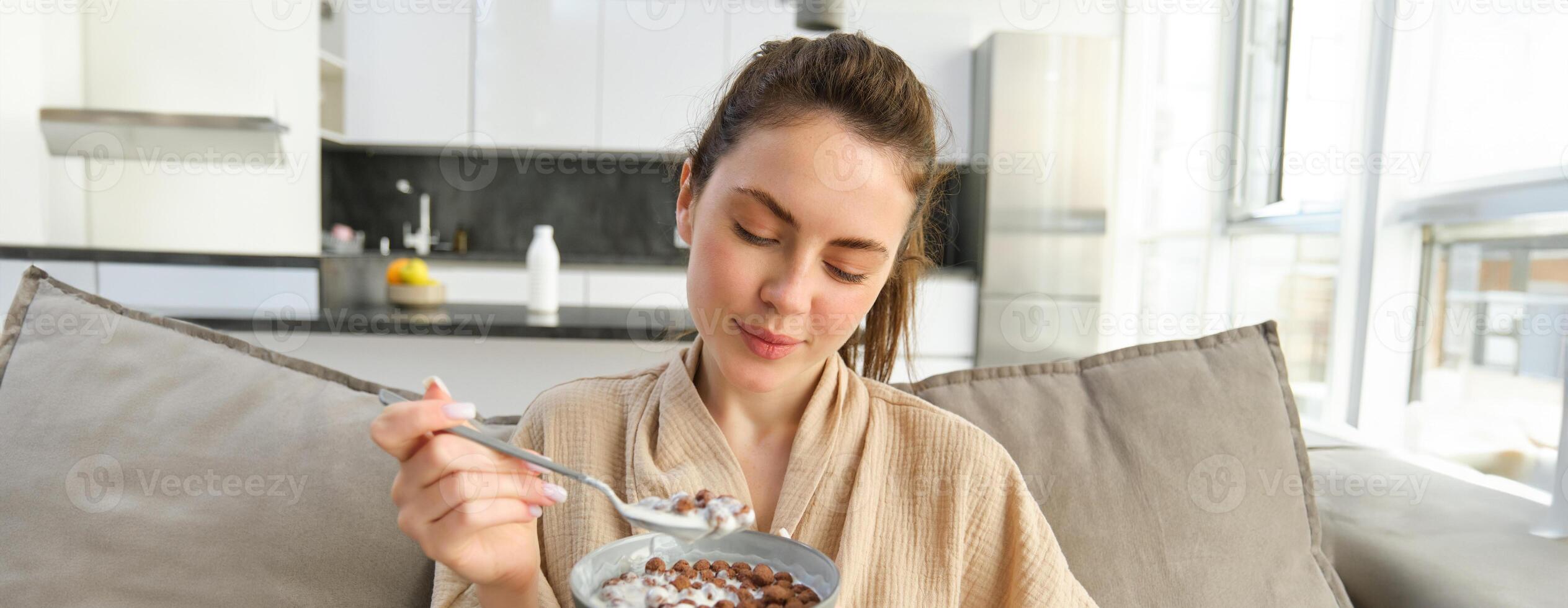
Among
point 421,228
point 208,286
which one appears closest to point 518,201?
point 421,228

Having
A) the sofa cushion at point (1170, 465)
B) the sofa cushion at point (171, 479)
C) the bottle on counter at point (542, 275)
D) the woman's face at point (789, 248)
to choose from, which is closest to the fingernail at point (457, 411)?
the woman's face at point (789, 248)

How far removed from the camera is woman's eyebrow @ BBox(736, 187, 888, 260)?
0.90m

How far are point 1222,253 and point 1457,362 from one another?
1.24 metres

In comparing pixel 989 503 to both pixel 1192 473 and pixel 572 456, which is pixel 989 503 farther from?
pixel 572 456

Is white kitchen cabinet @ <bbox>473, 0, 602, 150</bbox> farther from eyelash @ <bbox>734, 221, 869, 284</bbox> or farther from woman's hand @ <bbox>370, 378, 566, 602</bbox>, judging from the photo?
woman's hand @ <bbox>370, 378, 566, 602</bbox>

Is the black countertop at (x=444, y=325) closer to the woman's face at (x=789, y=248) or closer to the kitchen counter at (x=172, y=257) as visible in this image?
the kitchen counter at (x=172, y=257)

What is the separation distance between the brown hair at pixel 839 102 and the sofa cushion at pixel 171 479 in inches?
21.3

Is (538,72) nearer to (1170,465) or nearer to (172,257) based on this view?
(172,257)

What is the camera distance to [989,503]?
101 centimetres

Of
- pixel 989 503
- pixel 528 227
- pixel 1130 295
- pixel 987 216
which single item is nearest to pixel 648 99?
pixel 528 227

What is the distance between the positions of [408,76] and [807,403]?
3964 millimetres

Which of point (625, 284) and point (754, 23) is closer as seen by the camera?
point (625, 284)

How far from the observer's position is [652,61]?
444 cm

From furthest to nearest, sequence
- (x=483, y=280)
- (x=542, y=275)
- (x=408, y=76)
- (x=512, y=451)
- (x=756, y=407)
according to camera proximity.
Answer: (x=408, y=76) → (x=483, y=280) → (x=542, y=275) → (x=756, y=407) → (x=512, y=451)
